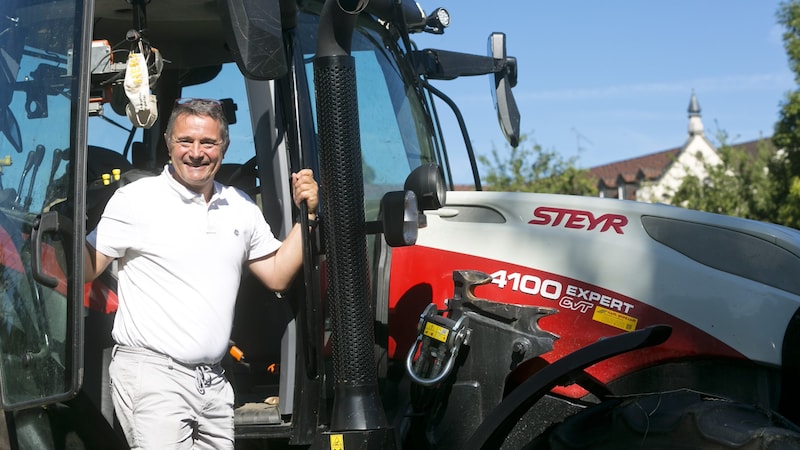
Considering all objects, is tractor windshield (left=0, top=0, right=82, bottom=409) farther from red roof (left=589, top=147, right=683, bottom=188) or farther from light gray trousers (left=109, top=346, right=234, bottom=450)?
red roof (left=589, top=147, right=683, bottom=188)

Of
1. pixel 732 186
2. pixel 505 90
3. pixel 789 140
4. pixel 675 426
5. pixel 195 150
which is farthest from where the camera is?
pixel 732 186

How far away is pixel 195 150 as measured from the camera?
356 cm

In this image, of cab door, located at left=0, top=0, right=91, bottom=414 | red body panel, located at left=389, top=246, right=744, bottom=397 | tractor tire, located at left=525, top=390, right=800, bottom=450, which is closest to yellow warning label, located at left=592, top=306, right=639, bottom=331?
red body panel, located at left=389, top=246, right=744, bottom=397

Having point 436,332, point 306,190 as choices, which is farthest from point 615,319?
point 306,190

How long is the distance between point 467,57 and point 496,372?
1779 mm

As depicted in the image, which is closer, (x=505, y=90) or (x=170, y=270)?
(x=170, y=270)

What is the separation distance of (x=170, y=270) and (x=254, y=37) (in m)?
0.90

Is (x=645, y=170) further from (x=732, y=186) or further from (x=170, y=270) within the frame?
(x=170, y=270)

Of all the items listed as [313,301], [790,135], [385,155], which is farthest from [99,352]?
[790,135]

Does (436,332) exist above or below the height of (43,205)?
below

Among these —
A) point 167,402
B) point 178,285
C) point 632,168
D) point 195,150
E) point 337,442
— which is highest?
point 632,168

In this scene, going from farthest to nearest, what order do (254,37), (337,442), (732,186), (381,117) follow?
(732,186) < (381,117) < (337,442) < (254,37)

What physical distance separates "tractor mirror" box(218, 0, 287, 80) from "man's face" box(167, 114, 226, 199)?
2.00 ft

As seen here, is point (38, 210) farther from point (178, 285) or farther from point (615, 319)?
point (615, 319)
